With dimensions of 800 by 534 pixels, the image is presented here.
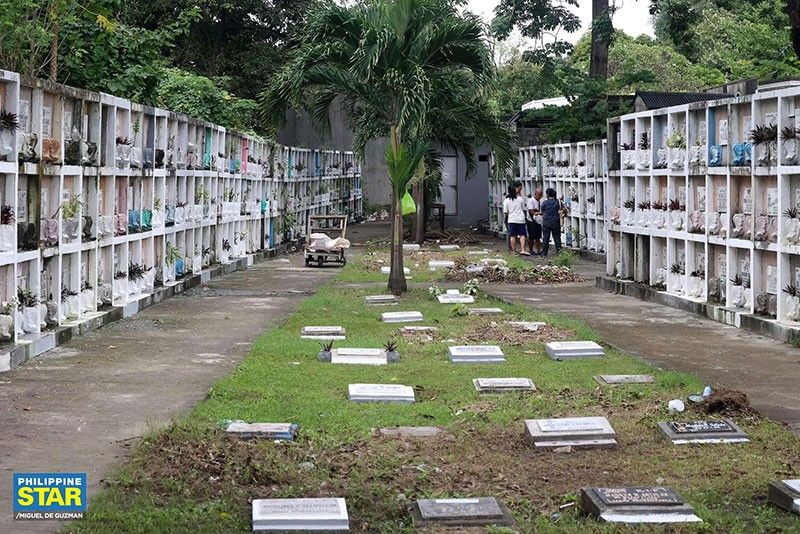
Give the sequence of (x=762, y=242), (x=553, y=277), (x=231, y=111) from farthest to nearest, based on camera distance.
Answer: (x=231, y=111) < (x=553, y=277) < (x=762, y=242)

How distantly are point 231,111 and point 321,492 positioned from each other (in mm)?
22451

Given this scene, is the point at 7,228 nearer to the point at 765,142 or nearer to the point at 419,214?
the point at 765,142

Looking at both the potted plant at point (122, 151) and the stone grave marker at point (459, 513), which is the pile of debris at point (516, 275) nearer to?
the potted plant at point (122, 151)

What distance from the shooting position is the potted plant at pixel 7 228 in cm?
1138

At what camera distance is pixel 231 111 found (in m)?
28.4

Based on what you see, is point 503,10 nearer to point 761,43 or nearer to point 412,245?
point 761,43

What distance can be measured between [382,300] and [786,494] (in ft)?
37.4

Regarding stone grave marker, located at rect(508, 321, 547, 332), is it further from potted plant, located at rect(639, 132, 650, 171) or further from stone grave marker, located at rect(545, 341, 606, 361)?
potted plant, located at rect(639, 132, 650, 171)

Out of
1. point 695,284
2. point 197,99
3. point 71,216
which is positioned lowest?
point 695,284

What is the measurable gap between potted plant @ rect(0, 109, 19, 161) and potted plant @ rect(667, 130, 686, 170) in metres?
9.17

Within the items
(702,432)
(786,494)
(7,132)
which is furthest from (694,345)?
(7,132)

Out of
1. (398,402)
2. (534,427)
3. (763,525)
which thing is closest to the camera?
(763,525)

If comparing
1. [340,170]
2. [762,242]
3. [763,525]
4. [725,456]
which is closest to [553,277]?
[762,242]

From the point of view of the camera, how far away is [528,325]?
14.1 metres
